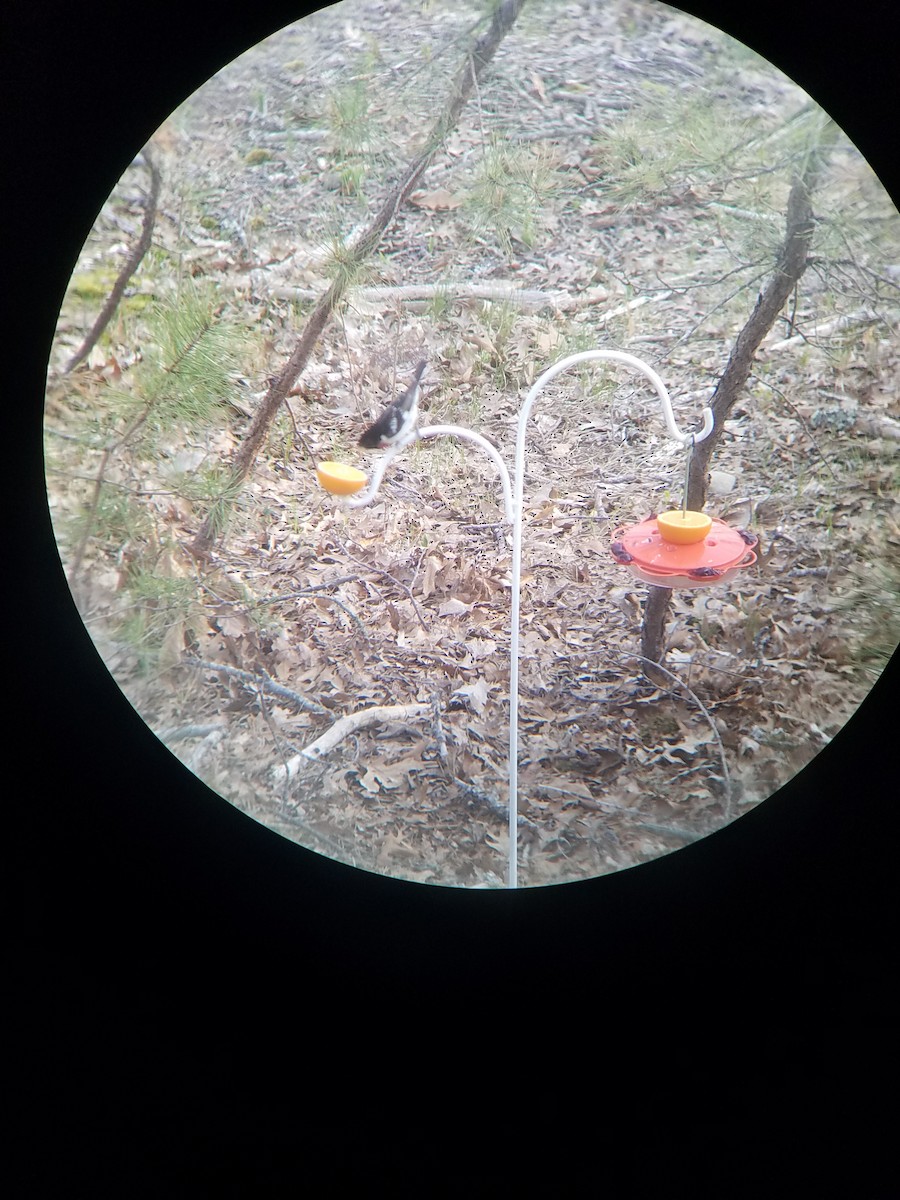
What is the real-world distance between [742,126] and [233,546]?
86 centimetres

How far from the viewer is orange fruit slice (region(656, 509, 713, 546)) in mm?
859

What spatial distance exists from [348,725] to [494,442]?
0.49 m

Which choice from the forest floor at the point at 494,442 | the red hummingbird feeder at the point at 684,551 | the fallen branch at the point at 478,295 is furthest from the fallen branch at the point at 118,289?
the red hummingbird feeder at the point at 684,551

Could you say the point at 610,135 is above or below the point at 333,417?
above

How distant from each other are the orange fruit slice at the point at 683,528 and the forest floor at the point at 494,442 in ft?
1.22

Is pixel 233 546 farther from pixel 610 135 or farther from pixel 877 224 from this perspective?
pixel 877 224

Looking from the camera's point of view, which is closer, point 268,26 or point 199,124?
point 268,26

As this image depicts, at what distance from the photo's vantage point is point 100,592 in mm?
1147

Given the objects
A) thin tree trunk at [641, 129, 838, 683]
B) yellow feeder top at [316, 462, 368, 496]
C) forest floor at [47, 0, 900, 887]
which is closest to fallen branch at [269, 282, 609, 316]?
forest floor at [47, 0, 900, 887]

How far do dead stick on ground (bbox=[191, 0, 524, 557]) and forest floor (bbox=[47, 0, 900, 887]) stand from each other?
16mm

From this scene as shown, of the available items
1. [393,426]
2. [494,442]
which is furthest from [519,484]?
[494,442]

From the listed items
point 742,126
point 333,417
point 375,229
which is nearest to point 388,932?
point 333,417

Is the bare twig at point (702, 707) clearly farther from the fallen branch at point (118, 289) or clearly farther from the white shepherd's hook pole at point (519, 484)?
the fallen branch at point (118, 289)

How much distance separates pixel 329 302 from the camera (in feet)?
4.06
